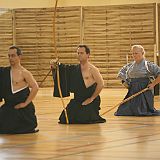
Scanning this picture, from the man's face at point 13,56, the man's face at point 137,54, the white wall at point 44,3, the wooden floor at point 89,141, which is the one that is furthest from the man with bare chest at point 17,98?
the white wall at point 44,3

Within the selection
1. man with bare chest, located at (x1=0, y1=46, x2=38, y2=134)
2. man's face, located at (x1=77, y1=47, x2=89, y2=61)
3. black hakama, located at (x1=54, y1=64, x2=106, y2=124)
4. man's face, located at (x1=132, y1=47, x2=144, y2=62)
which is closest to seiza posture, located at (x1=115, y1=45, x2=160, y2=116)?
man's face, located at (x1=132, y1=47, x2=144, y2=62)

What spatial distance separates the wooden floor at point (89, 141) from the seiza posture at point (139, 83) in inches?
17.6

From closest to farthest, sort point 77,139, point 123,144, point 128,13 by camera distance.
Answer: point 123,144 → point 77,139 → point 128,13

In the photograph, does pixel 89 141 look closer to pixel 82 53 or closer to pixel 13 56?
pixel 13 56

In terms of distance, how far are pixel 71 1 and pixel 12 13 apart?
4.33 ft

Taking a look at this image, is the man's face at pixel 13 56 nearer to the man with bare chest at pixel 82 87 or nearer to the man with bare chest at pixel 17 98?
the man with bare chest at pixel 17 98

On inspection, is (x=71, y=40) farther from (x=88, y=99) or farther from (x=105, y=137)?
(x=105, y=137)

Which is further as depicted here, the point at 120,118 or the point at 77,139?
the point at 120,118

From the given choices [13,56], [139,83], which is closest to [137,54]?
[139,83]

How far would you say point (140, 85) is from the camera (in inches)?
294

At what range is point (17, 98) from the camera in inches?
213

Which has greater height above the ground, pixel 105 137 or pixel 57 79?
pixel 57 79

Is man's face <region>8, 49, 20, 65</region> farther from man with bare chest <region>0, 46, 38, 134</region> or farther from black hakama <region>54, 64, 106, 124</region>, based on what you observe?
black hakama <region>54, 64, 106, 124</region>

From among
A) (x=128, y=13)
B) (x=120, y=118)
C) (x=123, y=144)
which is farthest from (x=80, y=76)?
(x=128, y=13)
